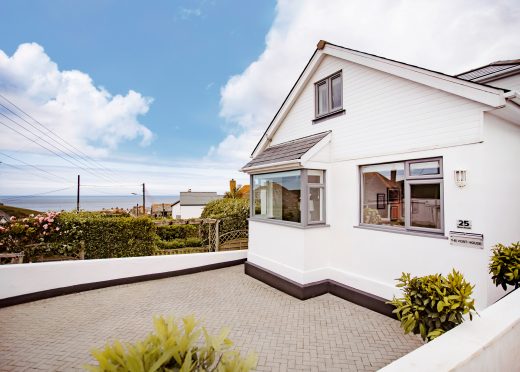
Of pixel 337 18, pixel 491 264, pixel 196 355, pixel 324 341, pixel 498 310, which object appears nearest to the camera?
pixel 196 355

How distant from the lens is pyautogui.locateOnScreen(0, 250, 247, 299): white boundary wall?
18.8 ft

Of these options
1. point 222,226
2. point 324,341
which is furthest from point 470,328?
point 222,226

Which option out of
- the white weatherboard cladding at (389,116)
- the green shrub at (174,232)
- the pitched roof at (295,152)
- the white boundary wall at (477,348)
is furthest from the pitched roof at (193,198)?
the white boundary wall at (477,348)

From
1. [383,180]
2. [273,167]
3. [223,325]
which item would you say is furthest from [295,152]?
[223,325]

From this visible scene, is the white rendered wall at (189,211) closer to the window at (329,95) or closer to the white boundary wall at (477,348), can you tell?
the window at (329,95)

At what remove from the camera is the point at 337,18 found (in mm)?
9016

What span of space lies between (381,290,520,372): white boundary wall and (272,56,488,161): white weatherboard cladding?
283cm

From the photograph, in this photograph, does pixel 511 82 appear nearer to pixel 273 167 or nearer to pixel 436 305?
pixel 273 167

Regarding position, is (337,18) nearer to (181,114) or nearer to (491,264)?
(491,264)

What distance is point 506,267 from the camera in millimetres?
3656

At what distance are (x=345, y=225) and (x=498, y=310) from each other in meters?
3.34

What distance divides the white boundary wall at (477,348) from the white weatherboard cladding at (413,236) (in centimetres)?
132

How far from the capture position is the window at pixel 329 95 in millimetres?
6774

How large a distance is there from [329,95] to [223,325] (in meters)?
6.51
